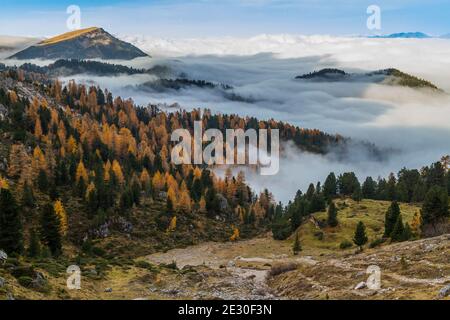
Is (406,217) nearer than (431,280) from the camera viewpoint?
No

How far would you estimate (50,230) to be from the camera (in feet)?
303

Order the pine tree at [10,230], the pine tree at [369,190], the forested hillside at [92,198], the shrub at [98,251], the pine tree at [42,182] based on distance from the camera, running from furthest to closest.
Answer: the pine tree at [369,190] → the pine tree at [42,182] → the forested hillside at [92,198] → the shrub at [98,251] → the pine tree at [10,230]

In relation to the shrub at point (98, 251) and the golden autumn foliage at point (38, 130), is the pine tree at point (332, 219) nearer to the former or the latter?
the shrub at point (98, 251)

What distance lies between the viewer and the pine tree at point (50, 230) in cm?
9219

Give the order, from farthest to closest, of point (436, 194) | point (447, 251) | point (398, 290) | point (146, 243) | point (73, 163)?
1. point (73, 163)
2. point (146, 243)
3. point (436, 194)
4. point (447, 251)
5. point (398, 290)

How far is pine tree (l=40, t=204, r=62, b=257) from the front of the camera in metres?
92.2

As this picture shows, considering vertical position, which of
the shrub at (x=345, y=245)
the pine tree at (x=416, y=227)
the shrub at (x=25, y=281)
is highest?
the shrub at (x=25, y=281)

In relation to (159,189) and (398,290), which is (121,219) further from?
(398,290)

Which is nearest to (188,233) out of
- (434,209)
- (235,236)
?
(235,236)

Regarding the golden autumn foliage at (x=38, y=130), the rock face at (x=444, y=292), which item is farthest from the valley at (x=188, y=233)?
the golden autumn foliage at (x=38, y=130)

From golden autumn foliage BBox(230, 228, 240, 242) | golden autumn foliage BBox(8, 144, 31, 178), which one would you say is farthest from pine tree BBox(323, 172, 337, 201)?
golden autumn foliage BBox(8, 144, 31, 178)
